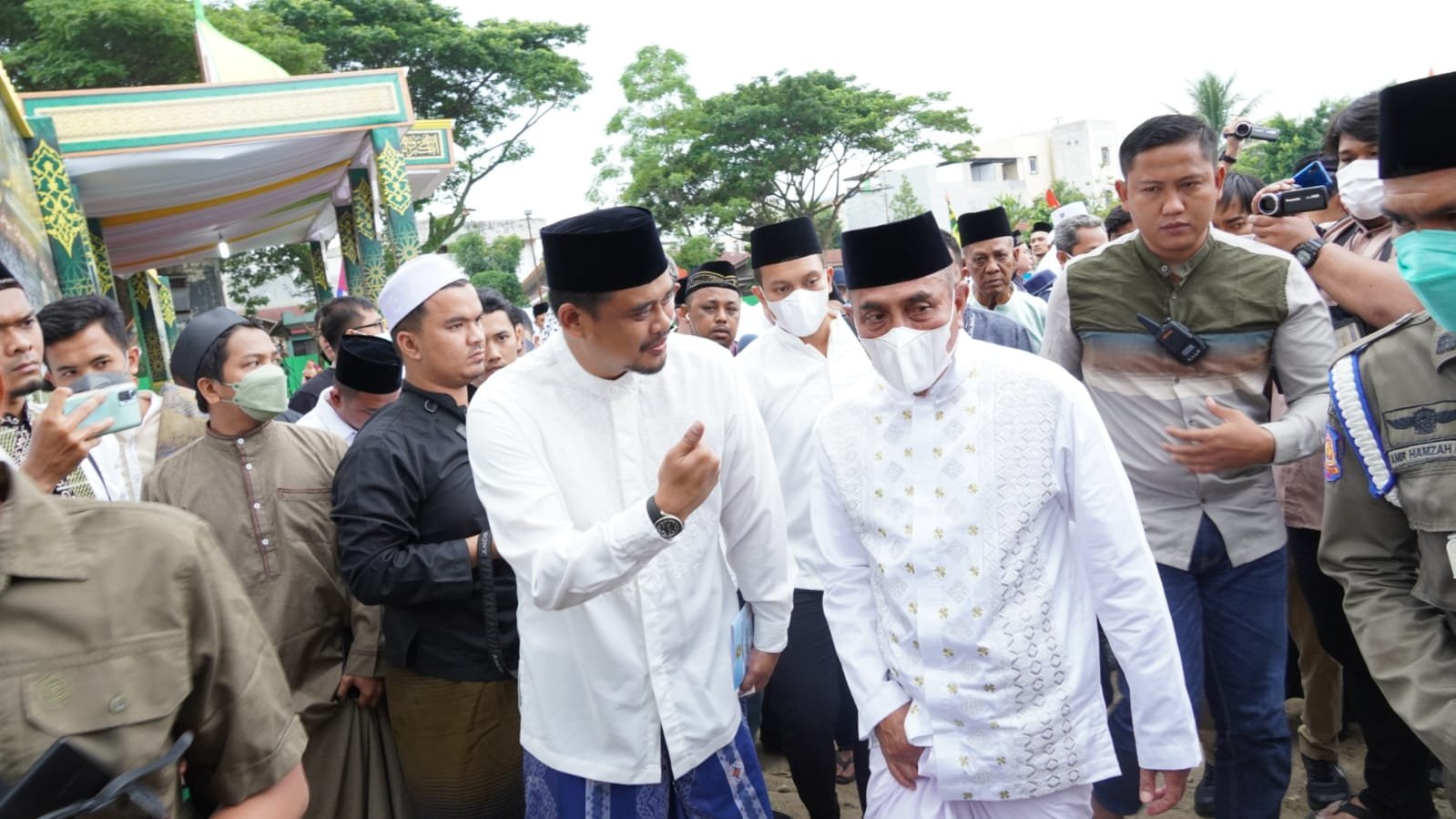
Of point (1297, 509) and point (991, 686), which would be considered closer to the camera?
point (991, 686)

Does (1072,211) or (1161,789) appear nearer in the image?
(1161,789)

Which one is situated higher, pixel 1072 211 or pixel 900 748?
pixel 1072 211

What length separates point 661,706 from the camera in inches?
89.5

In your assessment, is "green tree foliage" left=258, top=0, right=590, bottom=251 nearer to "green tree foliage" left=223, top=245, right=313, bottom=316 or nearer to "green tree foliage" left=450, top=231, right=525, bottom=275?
"green tree foliage" left=223, top=245, right=313, bottom=316

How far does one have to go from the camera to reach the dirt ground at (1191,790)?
3496 millimetres

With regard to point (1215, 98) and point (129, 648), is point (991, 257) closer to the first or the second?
point (129, 648)

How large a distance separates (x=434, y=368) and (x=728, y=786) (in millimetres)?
1490

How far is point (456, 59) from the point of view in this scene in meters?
26.1

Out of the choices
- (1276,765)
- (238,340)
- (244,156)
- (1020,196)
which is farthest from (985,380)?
(1020,196)

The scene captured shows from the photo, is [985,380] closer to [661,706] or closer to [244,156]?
[661,706]

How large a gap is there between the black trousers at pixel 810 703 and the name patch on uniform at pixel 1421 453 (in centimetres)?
199

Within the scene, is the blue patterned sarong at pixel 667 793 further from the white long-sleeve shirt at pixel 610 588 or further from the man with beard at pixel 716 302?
the man with beard at pixel 716 302

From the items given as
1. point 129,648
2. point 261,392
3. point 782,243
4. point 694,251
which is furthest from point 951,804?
point 694,251

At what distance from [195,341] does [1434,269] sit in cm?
330
